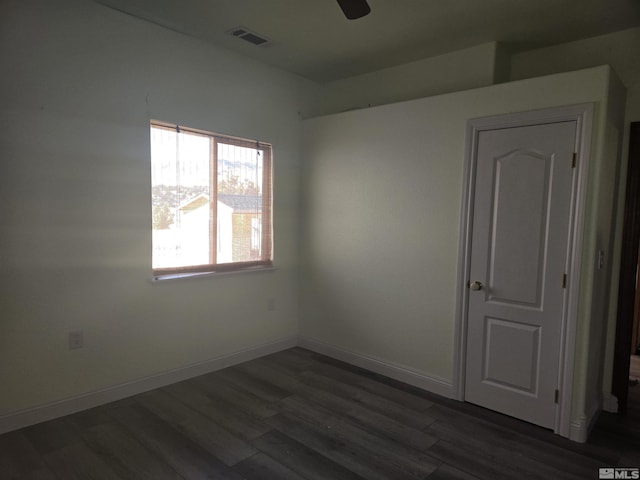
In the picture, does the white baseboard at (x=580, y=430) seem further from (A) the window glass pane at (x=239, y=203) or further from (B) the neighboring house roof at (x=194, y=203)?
(B) the neighboring house roof at (x=194, y=203)

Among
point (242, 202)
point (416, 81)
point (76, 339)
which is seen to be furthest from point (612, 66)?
point (76, 339)

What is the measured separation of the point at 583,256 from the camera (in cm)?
255

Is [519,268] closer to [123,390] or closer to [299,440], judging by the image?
[299,440]

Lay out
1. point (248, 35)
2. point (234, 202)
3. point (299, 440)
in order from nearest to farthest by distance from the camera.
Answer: point (299, 440), point (248, 35), point (234, 202)

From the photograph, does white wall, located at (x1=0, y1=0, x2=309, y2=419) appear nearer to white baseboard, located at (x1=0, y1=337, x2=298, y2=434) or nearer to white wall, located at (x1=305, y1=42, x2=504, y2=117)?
white baseboard, located at (x1=0, y1=337, x2=298, y2=434)

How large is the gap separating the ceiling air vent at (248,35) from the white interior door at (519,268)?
1.91m

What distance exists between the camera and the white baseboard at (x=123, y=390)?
2.62m

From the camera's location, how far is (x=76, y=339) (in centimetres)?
281

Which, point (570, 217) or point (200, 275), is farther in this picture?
point (200, 275)

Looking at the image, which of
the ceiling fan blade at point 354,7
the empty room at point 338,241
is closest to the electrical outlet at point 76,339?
the empty room at point 338,241

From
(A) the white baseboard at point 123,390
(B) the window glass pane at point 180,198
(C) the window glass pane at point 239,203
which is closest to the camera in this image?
(A) the white baseboard at point 123,390

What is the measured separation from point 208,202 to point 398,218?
5.44 feet

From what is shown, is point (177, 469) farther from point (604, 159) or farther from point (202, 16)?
point (604, 159)

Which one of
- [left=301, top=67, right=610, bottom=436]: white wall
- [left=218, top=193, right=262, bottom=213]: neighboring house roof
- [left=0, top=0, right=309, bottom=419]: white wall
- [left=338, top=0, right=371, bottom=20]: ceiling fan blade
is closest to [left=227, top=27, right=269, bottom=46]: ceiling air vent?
[left=0, top=0, right=309, bottom=419]: white wall
